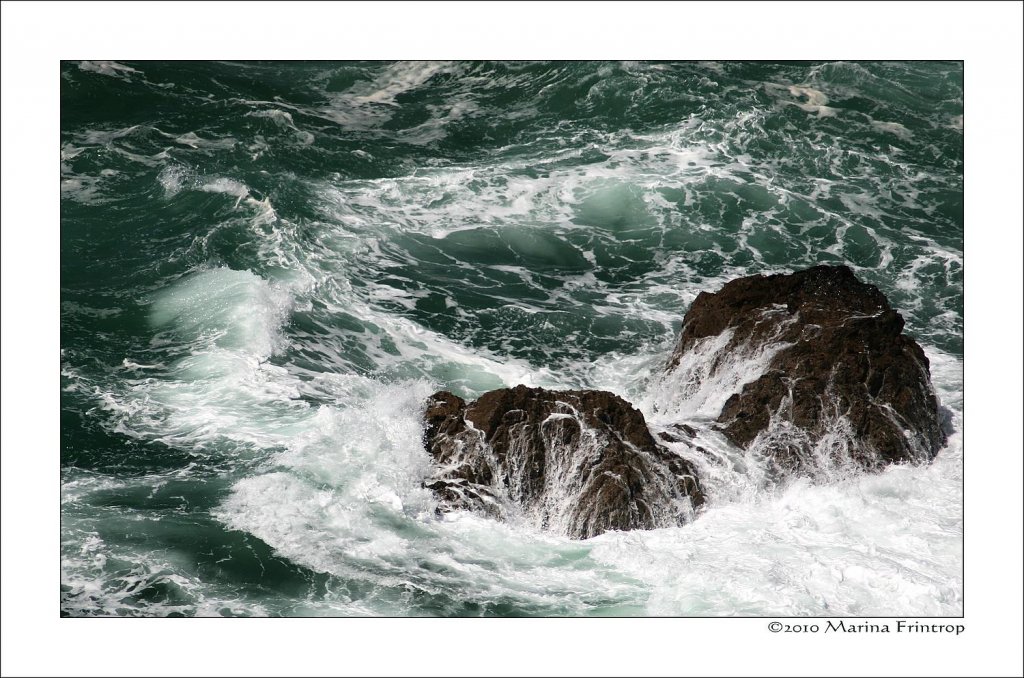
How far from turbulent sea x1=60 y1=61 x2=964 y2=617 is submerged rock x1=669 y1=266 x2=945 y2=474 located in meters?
0.33

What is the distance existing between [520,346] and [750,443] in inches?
184

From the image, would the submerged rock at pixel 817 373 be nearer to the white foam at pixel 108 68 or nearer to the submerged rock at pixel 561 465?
the submerged rock at pixel 561 465

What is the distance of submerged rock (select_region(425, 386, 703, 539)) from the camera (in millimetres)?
15203

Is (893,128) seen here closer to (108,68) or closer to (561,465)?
(561,465)

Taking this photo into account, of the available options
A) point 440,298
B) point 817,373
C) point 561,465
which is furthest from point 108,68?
point 817,373

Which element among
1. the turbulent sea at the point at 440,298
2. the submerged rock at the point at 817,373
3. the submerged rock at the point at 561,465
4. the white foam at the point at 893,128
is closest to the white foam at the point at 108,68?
the turbulent sea at the point at 440,298

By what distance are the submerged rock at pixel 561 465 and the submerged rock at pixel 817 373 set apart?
5.28 ft

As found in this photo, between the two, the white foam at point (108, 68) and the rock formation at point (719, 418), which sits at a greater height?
the white foam at point (108, 68)

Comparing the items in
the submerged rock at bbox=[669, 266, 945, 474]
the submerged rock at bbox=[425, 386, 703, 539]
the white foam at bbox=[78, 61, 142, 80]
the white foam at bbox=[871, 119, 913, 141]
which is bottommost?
the submerged rock at bbox=[425, 386, 703, 539]

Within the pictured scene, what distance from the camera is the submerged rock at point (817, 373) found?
651 inches

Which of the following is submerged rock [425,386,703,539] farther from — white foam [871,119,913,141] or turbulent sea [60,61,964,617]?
white foam [871,119,913,141]

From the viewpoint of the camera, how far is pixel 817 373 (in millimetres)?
16969

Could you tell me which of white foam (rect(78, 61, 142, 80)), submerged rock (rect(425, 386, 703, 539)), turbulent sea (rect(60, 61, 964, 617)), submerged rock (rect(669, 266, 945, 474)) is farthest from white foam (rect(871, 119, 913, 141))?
white foam (rect(78, 61, 142, 80))

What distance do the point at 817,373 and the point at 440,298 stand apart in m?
6.67
